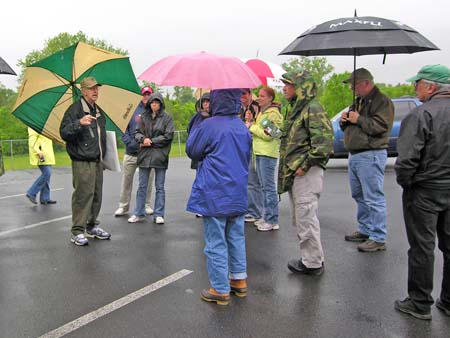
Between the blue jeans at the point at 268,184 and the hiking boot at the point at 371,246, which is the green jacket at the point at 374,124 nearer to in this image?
the hiking boot at the point at 371,246

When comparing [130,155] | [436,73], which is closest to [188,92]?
[130,155]

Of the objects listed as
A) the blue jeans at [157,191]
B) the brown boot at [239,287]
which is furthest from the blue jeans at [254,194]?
the brown boot at [239,287]

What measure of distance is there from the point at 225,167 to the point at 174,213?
12.6ft

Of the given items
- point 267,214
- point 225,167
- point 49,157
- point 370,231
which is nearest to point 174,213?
point 267,214

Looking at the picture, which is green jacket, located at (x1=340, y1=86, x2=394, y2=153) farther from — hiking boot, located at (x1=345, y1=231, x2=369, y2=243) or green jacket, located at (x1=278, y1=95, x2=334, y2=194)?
hiking boot, located at (x1=345, y1=231, x2=369, y2=243)

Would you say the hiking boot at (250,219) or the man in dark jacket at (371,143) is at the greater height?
the man in dark jacket at (371,143)

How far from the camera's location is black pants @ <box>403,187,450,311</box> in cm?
337

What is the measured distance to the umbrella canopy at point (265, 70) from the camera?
684 cm

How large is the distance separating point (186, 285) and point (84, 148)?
2.23 meters

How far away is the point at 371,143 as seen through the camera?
197 inches

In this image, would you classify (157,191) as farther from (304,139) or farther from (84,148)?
(304,139)

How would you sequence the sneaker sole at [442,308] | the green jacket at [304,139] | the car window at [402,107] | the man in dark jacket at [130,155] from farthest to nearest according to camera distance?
the car window at [402,107] < the man in dark jacket at [130,155] < the green jacket at [304,139] < the sneaker sole at [442,308]

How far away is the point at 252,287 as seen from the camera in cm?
412

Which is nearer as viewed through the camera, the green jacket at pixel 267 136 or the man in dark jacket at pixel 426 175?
the man in dark jacket at pixel 426 175
